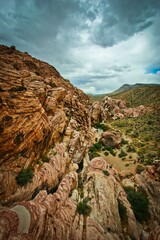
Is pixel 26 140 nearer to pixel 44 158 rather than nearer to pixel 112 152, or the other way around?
pixel 44 158

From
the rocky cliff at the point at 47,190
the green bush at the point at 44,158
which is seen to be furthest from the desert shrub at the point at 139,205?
the green bush at the point at 44,158

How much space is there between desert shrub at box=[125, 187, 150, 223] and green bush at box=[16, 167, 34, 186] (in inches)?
601

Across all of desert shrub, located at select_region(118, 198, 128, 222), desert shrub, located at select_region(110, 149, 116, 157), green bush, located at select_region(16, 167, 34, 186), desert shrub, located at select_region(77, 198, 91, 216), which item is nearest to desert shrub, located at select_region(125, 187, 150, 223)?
desert shrub, located at select_region(118, 198, 128, 222)

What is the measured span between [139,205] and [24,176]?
1662cm

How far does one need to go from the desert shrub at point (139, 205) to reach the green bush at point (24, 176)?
50.1 feet

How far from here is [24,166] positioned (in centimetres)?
1526

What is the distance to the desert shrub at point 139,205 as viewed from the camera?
727 inches

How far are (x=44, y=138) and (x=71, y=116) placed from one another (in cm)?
1497

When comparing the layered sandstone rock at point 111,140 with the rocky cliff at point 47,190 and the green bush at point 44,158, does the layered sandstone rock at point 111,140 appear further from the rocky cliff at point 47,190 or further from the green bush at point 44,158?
the green bush at point 44,158

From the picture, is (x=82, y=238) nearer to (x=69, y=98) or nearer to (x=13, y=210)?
(x=13, y=210)

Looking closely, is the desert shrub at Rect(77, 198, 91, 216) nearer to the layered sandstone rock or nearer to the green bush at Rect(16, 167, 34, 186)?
the green bush at Rect(16, 167, 34, 186)

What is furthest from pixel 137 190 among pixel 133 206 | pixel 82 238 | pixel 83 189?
pixel 82 238

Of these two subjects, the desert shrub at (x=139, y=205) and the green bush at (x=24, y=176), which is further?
the desert shrub at (x=139, y=205)

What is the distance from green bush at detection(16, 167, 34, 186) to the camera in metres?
13.7
